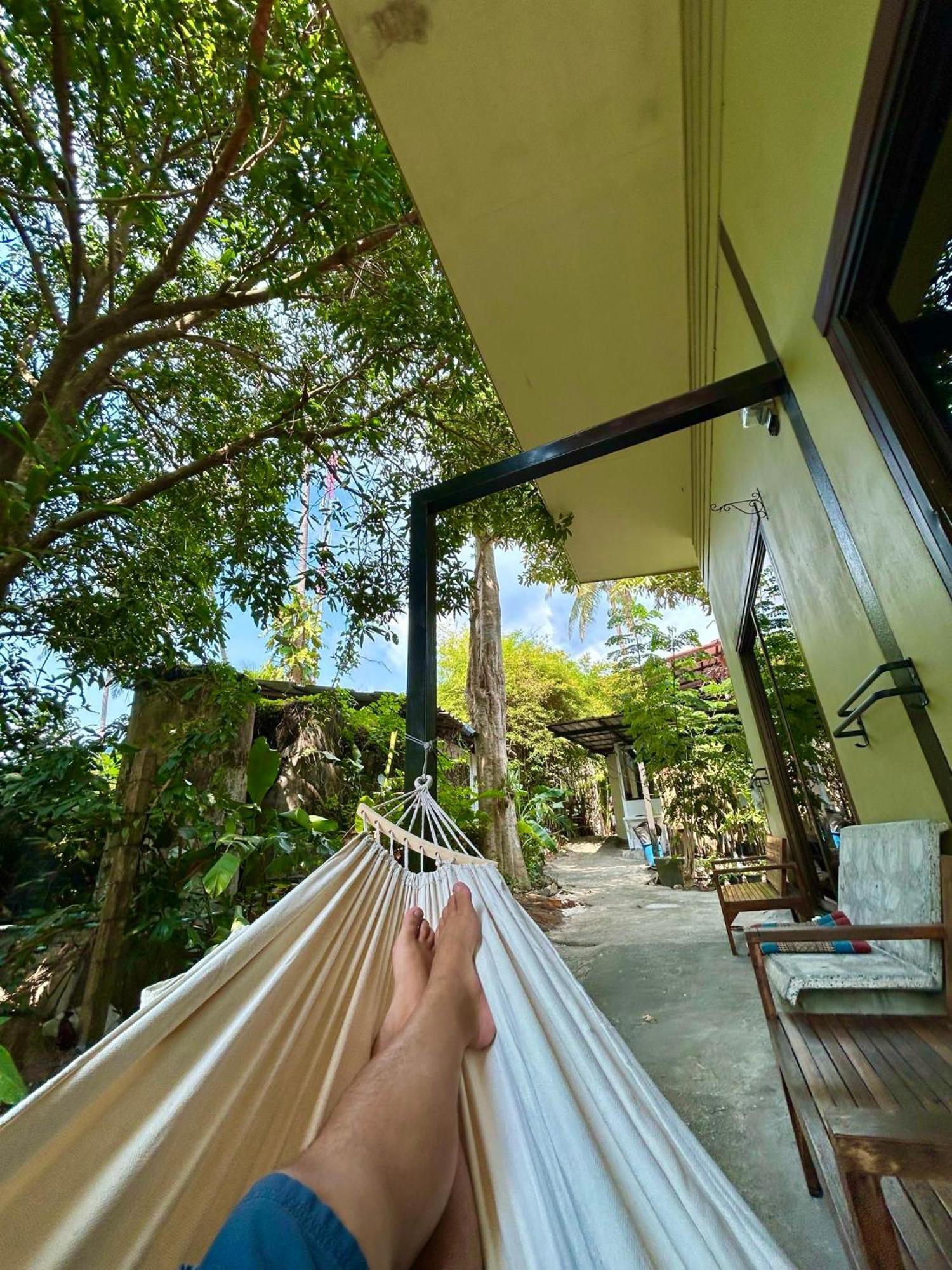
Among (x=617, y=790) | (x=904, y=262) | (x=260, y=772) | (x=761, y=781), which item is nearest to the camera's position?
(x=904, y=262)

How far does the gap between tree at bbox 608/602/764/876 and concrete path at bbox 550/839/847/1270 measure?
1.79 metres

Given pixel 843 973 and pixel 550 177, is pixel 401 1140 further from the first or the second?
pixel 550 177

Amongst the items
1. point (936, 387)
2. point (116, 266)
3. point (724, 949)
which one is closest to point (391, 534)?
point (116, 266)

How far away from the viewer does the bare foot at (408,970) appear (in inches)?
37.3

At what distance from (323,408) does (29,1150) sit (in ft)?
10.9

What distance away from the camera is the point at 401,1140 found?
0.62 m

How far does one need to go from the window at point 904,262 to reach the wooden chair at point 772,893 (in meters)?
2.40

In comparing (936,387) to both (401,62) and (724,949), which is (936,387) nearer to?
(401,62)

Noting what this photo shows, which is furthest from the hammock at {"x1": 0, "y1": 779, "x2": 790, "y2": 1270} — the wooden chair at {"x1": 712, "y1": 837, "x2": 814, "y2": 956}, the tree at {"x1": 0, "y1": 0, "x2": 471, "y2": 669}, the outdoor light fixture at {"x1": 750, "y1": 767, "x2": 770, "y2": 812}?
the outdoor light fixture at {"x1": 750, "y1": 767, "x2": 770, "y2": 812}

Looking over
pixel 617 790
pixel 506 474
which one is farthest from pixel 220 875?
pixel 617 790

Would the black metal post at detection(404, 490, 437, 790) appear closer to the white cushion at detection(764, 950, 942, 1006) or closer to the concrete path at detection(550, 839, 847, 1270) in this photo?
the white cushion at detection(764, 950, 942, 1006)

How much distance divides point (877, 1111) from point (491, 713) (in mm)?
5153

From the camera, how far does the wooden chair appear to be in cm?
272

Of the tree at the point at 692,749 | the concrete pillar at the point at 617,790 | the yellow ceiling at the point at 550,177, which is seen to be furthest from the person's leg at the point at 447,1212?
the concrete pillar at the point at 617,790
